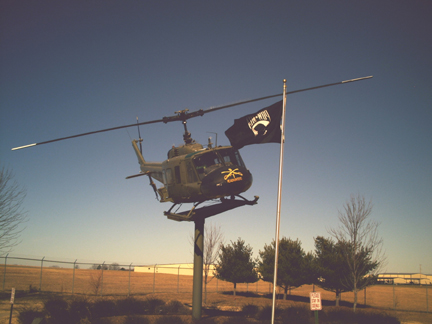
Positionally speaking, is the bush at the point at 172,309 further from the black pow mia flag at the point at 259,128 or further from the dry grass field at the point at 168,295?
the black pow mia flag at the point at 259,128

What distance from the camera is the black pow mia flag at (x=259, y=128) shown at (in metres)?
10.5

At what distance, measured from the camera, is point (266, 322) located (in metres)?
14.5

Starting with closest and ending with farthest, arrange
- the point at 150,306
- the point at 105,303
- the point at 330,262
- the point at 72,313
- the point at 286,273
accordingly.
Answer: the point at 72,313, the point at 105,303, the point at 150,306, the point at 330,262, the point at 286,273

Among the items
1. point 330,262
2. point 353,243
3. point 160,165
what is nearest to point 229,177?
point 160,165

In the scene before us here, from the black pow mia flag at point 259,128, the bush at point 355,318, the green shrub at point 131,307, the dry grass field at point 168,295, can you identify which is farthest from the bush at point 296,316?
the black pow mia flag at point 259,128

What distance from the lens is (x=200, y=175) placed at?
12930mm

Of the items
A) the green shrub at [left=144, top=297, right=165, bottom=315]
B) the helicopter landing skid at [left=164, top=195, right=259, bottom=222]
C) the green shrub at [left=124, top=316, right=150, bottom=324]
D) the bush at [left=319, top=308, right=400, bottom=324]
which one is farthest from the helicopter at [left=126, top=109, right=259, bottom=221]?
the bush at [left=319, top=308, right=400, bottom=324]

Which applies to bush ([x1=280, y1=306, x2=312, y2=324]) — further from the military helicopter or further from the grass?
the military helicopter

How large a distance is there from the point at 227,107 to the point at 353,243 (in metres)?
12.4

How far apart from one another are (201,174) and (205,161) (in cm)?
55

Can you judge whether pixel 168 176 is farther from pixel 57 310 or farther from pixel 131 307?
pixel 131 307

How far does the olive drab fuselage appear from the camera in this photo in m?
12.1

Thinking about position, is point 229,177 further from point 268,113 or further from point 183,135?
point 183,135

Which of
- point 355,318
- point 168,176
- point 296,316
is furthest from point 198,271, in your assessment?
point 355,318
